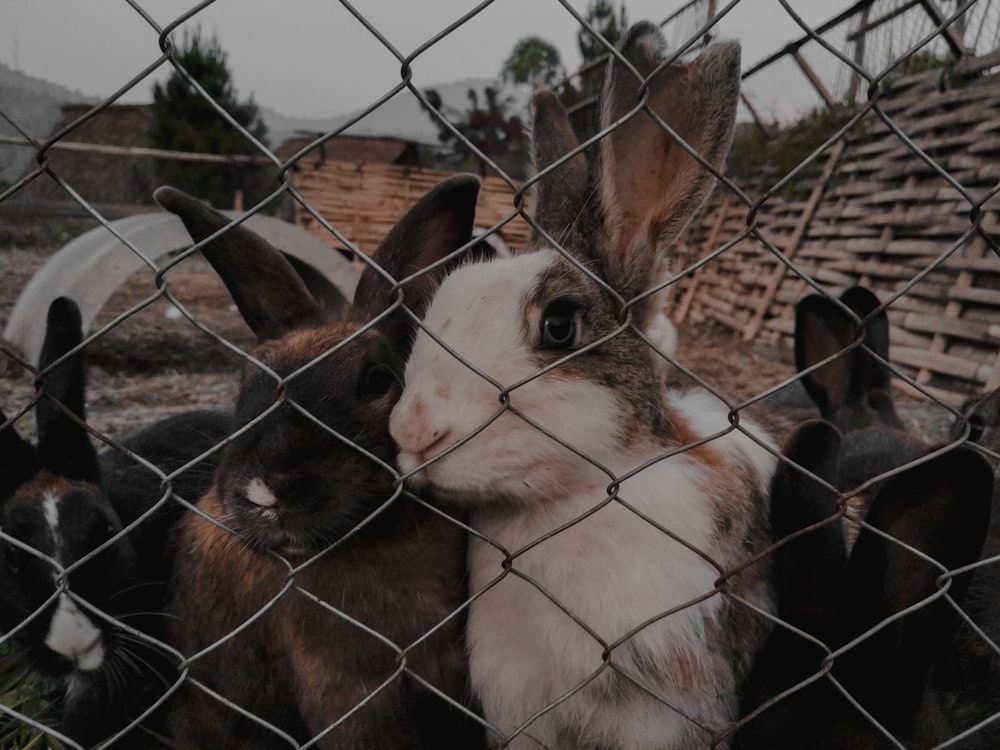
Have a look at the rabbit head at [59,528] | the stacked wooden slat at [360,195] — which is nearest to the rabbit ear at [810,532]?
the rabbit head at [59,528]

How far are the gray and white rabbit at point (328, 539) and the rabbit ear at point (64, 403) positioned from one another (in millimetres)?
409

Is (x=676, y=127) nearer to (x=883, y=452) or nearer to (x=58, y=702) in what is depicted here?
(x=883, y=452)

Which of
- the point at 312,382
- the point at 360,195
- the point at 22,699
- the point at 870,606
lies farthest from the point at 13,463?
the point at 360,195

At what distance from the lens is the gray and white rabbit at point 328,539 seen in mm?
1632

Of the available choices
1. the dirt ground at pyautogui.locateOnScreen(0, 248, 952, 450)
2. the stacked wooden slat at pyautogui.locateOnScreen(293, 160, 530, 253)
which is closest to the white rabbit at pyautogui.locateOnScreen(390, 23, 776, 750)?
the dirt ground at pyautogui.locateOnScreen(0, 248, 952, 450)

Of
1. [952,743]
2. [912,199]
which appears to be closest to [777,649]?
[952,743]

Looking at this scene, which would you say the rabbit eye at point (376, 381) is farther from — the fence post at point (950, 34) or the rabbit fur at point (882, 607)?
the fence post at point (950, 34)

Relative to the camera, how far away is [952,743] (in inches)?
62.7

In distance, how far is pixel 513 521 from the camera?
1764mm

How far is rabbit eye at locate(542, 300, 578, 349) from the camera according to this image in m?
1.67

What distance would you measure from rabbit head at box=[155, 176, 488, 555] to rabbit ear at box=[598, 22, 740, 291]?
372 mm

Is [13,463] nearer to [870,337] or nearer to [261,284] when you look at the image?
[261,284]

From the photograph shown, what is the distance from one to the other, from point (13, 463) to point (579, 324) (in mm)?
1703

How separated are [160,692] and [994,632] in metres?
2.24
